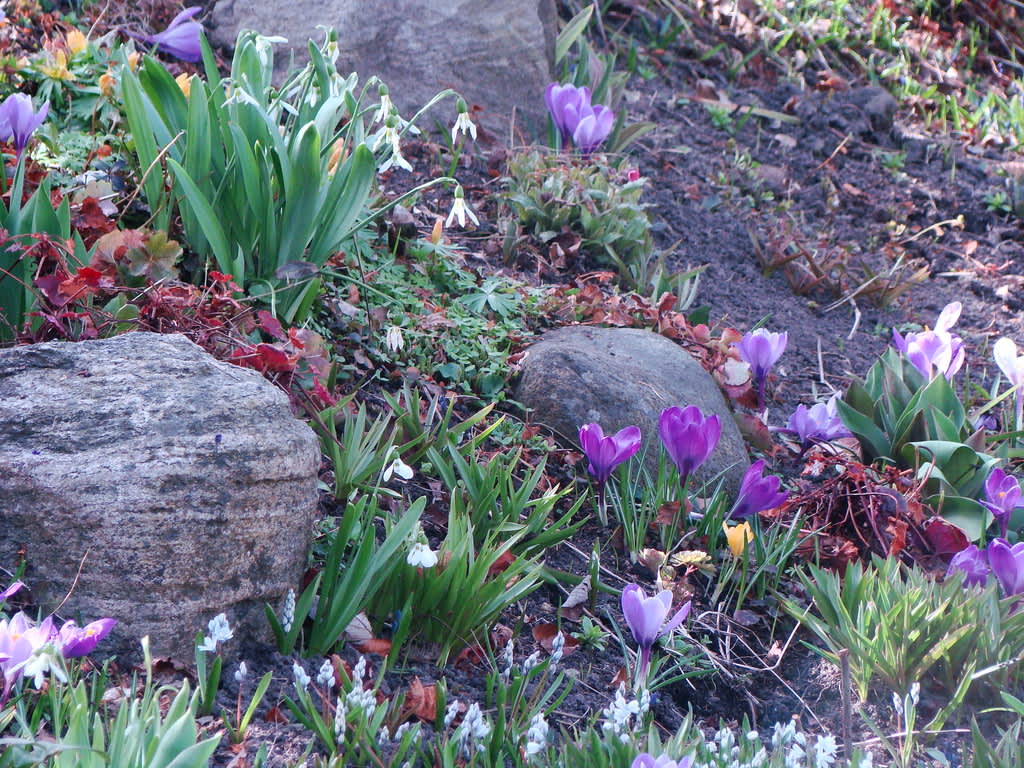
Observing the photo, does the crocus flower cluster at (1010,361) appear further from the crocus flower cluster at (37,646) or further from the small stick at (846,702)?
the crocus flower cluster at (37,646)

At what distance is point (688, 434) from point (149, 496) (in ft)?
4.44

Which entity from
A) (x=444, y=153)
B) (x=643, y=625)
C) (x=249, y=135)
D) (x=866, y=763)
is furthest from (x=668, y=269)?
(x=866, y=763)

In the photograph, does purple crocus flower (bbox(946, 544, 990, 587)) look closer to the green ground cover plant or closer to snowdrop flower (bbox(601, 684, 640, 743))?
the green ground cover plant

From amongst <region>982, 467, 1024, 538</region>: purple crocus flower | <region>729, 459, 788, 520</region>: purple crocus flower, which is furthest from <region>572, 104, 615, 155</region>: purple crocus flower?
<region>982, 467, 1024, 538</region>: purple crocus flower

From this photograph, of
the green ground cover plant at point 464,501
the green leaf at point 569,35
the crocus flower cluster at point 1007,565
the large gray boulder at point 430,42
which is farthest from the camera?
the green leaf at point 569,35

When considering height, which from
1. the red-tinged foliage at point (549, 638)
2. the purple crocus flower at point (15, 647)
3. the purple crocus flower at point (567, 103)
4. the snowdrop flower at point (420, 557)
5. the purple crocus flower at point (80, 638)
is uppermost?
the purple crocus flower at point (15, 647)

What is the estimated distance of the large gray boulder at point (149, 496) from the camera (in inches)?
68.1

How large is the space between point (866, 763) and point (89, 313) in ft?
6.08

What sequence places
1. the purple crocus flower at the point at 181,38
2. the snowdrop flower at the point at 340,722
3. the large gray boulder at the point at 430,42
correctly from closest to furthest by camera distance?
the snowdrop flower at the point at 340,722 < the purple crocus flower at the point at 181,38 < the large gray boulder at the point at 430,42

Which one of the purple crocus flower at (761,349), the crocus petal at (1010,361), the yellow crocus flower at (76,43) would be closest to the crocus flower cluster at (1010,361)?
the crocus petal at (1010,361)

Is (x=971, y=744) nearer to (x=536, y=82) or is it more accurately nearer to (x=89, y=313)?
(x=89, y=313)

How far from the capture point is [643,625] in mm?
2012

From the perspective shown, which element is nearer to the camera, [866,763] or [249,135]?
[866,763]

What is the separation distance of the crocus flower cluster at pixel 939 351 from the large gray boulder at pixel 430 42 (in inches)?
87.8
